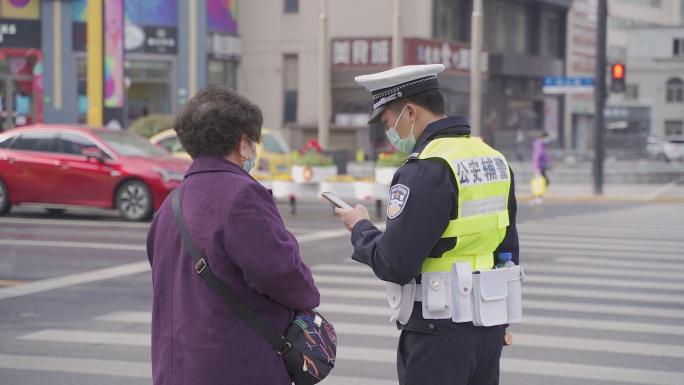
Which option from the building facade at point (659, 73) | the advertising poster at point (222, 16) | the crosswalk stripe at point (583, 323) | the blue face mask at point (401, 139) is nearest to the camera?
the blue face mask at point (401, 139)

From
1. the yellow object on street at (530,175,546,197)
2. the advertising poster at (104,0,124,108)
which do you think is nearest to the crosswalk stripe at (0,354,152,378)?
the yellow object on street at (530,175,546,197)

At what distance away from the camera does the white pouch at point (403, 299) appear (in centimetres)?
373

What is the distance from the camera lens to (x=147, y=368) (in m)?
7.09

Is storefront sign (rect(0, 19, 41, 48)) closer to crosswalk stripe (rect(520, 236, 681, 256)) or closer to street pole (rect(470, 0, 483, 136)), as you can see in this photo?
street pole (rect(470, 0, 483, 136))

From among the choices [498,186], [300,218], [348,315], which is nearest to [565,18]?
[300,218]

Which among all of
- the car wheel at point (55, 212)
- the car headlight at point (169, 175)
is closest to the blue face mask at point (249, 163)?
the car headlight at point (169, 175)

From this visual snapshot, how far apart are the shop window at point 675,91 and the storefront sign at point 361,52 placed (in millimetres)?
52697

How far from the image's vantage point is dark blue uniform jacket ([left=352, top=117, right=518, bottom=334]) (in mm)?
3588

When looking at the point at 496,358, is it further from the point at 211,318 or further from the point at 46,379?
the point at 46,379

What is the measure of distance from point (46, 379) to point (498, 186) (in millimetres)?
4051

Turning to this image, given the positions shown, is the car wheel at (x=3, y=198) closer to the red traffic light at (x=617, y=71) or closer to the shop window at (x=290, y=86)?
the red traffic light at (x=617, y=71)

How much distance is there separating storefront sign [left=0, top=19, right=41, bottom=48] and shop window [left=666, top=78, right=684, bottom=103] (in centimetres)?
6214

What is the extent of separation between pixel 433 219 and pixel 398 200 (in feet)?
0.47

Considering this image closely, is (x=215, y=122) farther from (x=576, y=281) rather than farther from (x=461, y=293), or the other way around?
(x=576, y=281)
